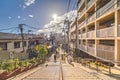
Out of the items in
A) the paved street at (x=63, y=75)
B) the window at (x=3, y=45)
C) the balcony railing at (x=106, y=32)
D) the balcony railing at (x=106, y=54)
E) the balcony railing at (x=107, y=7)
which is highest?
the balcony railing at (x=107, y=7)

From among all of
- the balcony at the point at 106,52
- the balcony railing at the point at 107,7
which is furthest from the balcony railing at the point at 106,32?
the balcony railing at the point at 107,7

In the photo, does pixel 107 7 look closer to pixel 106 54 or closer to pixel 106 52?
pixel 106 52

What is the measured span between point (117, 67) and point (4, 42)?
836 inches

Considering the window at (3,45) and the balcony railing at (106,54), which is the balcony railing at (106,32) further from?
the window at (3,45)

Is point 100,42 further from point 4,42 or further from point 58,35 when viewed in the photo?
point 58,35

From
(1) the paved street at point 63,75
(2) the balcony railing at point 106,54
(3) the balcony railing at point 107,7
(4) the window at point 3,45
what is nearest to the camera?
(1) the paved street at point 63,75

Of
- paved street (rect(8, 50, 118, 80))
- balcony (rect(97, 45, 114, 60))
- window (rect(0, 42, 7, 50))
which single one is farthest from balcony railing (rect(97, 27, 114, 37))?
window (rect(0, 42, 7, 50))

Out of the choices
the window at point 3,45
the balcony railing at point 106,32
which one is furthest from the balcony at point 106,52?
the window at point 3,45

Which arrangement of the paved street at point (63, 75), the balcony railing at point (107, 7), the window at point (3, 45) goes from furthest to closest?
1. the window at point (3, 45)
2. the balcony railing at point (107, 7)
3. the paved street at point (63, 75)

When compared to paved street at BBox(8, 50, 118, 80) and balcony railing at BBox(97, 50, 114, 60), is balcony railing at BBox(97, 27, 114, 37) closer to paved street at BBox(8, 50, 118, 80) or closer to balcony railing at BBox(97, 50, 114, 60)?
balcony railing at BBox(97, 50, 114, 60)

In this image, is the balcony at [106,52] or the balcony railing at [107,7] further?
the balcony at [106,52]

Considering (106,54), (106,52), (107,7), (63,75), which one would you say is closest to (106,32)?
(106,52)

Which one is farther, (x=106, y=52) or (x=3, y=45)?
(x=3, y=45)

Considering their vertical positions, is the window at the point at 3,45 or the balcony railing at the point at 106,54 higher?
the window at the point at 3,45
